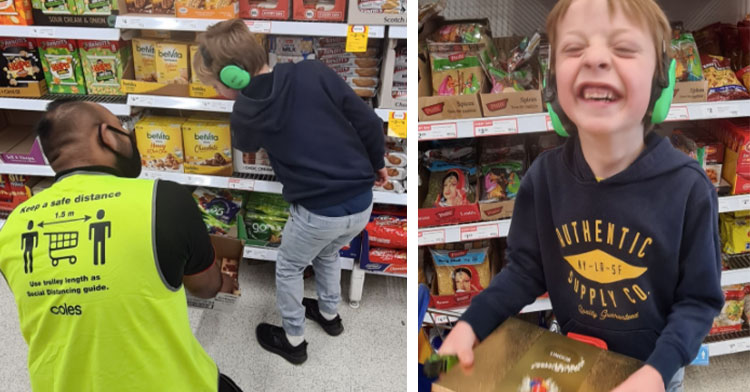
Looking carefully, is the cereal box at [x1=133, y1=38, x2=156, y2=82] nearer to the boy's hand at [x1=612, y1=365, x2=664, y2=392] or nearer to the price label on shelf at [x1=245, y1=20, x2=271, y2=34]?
the price label on shelf at [x1=245, y1=20, x2=271, y2=34]

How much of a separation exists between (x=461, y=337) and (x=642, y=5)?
0.60m

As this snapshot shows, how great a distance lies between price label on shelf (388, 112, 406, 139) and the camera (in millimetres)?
2408

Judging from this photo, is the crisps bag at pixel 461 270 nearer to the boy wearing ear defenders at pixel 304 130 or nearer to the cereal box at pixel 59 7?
the boy wearing ear defenders at pixel 304 130

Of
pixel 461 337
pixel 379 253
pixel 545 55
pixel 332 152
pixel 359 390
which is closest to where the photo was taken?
pixel 461 337

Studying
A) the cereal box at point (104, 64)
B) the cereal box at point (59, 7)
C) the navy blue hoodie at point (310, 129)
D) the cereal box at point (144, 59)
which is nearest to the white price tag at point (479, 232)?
the navy blue hoodie at point (310, 129)

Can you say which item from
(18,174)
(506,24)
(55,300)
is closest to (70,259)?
(55,300)

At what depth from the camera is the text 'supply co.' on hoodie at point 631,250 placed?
915 mm

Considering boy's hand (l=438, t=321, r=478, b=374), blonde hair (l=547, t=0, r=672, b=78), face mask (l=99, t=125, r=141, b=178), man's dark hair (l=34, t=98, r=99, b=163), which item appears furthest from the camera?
face mask (l=99, t=125, r=141, b=178)

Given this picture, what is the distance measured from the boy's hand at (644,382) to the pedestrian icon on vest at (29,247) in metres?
1.22

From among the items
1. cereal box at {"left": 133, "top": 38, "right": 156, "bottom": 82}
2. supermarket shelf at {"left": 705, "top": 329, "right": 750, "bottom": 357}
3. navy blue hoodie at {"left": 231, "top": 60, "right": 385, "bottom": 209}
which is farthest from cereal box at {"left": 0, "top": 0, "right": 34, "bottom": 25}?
supermarket shelf at {"left": 705, "top": 329, "right": 750, "bottom": 357}

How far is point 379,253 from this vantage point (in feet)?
8.93

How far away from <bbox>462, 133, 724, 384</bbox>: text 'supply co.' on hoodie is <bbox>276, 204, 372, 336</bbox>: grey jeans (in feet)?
3.82

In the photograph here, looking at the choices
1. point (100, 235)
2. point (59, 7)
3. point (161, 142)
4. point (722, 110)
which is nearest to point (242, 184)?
point (161, 142)

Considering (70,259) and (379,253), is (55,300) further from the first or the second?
(379,253)
